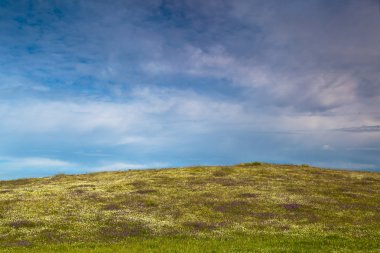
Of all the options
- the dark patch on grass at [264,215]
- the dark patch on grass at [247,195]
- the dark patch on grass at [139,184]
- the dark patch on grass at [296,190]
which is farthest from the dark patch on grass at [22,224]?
the dark patch on grass at [296,190]

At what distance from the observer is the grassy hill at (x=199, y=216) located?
104ft

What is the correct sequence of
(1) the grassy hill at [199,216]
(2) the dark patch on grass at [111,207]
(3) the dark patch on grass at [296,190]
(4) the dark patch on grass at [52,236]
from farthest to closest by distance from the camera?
(3) the dark patch on grass at [296,190] → (2) the dark patch on grass at [111,207] → (4) the dark patch on grass at [52,236] → (1) the grassy hill at [199,216]

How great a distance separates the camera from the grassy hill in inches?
1243

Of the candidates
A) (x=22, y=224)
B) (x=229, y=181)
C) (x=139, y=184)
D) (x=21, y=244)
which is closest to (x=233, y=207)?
(x=229, y=181)

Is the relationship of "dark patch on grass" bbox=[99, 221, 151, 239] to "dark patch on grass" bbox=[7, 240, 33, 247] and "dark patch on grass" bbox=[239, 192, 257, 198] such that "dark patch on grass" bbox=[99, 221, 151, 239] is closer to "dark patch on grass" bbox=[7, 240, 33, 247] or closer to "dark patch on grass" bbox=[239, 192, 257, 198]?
"dark patch on grass" bbox=[7, 240, 33, 247]

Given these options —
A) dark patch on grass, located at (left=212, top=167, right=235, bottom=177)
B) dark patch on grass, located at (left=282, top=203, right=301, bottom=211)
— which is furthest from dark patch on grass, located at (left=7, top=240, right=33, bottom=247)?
dark patch on grass, located at (left=212, top=167, right=235, bottom=177)

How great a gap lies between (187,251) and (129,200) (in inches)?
1154

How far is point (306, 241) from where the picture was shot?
103 ft

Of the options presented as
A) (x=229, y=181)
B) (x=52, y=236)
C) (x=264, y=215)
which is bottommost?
(x=52, y=236)

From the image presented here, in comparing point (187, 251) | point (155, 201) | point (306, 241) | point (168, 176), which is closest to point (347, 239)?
point (306, 241)

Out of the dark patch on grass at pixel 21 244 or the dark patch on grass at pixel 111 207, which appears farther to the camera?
the dark patch on grass at pixel 111 207

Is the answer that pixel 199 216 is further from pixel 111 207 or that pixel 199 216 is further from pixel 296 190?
pixel 296 190

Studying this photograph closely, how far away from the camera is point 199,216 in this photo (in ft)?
149

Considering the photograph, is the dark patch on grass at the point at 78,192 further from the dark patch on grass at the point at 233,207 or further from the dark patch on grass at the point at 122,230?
the dark patch on grass at the point at 233,207
